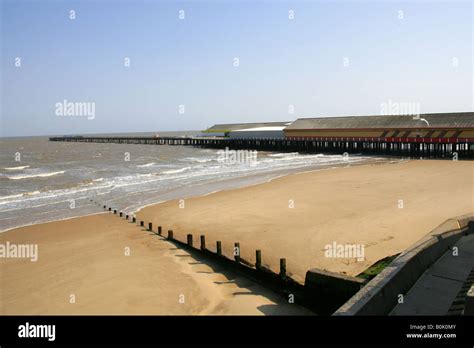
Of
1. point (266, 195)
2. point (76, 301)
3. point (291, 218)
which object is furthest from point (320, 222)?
point (76, 301)

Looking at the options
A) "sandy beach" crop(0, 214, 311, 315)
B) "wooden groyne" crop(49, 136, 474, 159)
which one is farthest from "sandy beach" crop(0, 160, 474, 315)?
"wooden groyne" crop(49, 136, 474, 159)

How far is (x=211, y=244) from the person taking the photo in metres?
13.2

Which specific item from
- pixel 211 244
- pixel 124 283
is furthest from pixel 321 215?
pixel 124 283

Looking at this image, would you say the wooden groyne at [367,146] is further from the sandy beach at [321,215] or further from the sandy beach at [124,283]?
the sandy beach at [124,283]

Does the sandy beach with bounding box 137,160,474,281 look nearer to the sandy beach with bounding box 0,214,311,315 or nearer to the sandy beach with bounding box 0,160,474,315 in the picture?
the sandy beach with bounding box 0,160,474,315

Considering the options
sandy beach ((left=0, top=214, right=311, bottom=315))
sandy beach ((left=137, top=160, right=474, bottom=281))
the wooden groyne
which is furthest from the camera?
the wooden groyne

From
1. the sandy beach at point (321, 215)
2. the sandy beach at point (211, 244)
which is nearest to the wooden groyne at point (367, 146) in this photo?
the sandy beach at point (321, 215)

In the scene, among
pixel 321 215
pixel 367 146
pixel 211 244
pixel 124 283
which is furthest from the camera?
pixel 367 146

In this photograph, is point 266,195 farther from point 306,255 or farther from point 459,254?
point 459,254

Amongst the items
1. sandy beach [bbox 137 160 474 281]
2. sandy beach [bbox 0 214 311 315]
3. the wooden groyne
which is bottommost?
sandy beach [bbox 0 214 311 315]

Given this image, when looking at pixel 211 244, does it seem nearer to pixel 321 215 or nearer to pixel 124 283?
pixel 124 283

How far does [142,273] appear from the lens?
10867 mm

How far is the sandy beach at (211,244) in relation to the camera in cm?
922

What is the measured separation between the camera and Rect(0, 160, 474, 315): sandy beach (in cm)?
922
